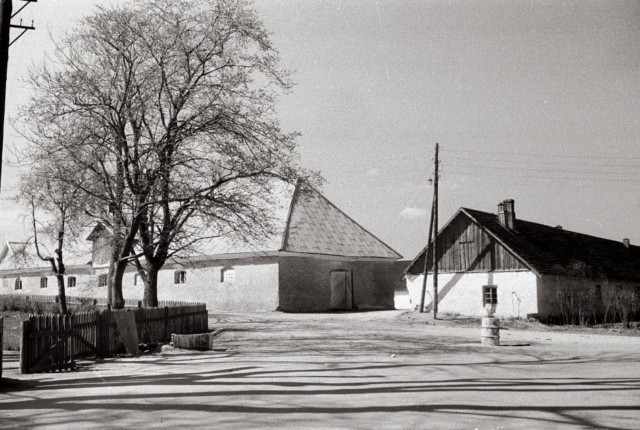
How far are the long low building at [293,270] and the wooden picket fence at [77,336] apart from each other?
11982 mm

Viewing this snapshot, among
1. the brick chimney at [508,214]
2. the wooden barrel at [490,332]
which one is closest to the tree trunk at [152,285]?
the wooden barrel at [490,332]

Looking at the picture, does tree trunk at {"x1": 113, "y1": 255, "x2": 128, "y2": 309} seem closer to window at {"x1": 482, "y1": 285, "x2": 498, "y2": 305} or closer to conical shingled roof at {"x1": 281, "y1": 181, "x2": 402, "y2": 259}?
conical shingled roof at {"x1": 281, "y1": 181, "x2": 402, "y2": 259}

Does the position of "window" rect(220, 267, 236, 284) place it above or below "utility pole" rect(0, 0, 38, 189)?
below

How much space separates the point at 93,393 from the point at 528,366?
27.2ft

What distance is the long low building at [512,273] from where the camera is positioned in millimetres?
29016

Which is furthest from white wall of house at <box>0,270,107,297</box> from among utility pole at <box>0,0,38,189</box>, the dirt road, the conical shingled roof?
utility pole at <box>0,0,38,189</box>

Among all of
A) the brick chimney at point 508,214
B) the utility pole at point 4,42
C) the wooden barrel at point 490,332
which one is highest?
the utility pole at point 4,42

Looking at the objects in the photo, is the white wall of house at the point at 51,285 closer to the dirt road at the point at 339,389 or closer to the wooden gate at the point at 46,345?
the wooden gate at the point at 46,345

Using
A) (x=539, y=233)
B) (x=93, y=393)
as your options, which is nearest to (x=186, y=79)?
(x=93, y=393)

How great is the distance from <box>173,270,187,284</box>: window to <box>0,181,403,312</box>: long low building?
0.04m

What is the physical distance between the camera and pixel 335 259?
108 feet

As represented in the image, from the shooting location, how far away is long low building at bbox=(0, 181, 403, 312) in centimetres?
3053

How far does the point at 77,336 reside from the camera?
13039 mm

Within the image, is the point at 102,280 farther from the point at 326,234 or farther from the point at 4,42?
the point at 4,42
